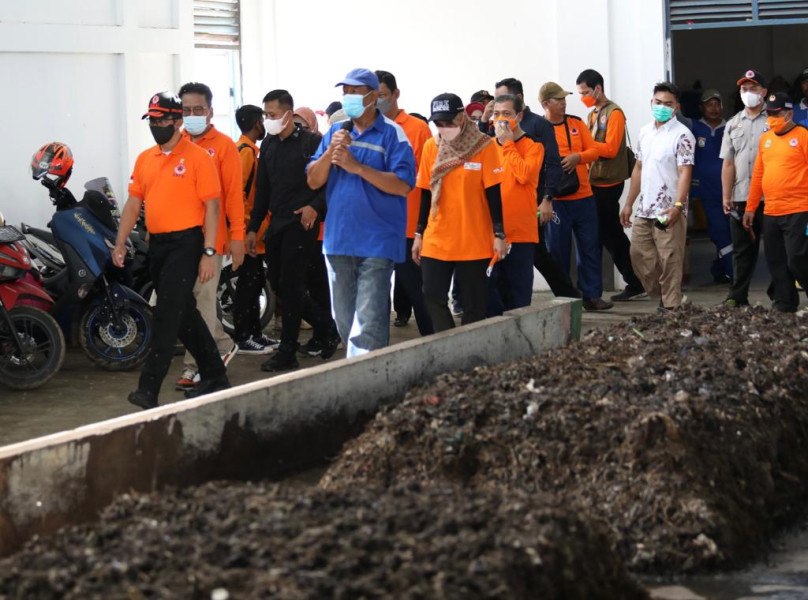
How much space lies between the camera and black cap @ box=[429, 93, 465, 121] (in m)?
8.59

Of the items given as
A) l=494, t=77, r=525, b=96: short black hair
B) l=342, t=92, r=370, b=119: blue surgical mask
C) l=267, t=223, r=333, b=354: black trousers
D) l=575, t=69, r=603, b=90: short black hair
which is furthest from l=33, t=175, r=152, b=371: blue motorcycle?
l=575, t=69, r=603, b=90: short black hair

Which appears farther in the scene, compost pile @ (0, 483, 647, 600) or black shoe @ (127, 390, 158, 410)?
black shoe @ (127, 390, 158, 410)

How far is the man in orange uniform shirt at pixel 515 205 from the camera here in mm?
9812

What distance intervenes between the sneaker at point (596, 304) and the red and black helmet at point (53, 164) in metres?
4.78

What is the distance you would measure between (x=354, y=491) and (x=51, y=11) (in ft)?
25.0

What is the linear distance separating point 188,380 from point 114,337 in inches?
41.7

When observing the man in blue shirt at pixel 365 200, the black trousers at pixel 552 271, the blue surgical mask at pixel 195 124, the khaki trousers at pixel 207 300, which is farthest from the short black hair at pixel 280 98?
the black trousers at pixel 552 271

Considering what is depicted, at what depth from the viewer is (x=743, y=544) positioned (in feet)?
17.8

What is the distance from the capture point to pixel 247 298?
34.9 ft

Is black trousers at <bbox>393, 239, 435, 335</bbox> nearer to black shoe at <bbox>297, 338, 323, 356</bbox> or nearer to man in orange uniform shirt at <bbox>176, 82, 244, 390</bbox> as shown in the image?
black shoe at <bbox>297, 338, 323, 356</bbox>

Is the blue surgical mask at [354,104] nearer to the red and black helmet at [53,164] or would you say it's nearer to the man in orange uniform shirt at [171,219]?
the man in orange uniform shirt at [171,219]

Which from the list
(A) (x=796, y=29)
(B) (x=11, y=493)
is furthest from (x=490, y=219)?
(A) (x=796, y=29)

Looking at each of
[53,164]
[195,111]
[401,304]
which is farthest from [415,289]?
[53,164]

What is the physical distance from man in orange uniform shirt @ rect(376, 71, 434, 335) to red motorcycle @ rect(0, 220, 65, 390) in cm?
240
